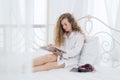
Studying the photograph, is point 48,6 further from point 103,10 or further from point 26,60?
point 26,60

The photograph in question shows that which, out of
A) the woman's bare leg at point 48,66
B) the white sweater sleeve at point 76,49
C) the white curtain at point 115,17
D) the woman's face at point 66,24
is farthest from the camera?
the white curtain at point 115,17

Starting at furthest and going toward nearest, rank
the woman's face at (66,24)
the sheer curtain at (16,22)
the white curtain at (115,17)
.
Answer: the white curtain at (115,17), the woman's face at (66,24), the sheer curtain at (16,22)

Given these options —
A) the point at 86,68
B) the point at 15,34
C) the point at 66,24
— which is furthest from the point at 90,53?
the point at 15,34

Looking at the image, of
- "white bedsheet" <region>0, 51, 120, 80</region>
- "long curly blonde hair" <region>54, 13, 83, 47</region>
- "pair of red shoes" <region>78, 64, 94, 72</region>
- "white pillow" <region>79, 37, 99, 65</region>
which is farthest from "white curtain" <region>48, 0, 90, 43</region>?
"pair of red shoes" <region>78, 64, 94, 72</region>

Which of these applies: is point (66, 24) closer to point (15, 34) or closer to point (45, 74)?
point (45, 74)

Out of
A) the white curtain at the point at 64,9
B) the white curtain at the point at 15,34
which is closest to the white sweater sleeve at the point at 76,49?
the white curtain at the point at 64,9

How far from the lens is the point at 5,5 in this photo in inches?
45.0

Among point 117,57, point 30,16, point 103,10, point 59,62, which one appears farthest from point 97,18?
point 30,16

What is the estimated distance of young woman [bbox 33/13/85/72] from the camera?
7.77 feet

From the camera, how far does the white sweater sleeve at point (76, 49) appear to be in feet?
8.07

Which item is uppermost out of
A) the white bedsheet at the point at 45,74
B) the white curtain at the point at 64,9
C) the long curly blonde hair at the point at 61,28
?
the white curtain at the point at 64,9

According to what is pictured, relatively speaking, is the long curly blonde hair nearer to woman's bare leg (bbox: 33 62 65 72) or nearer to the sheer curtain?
woman's bare leg (bbox: 33 62 65 72)

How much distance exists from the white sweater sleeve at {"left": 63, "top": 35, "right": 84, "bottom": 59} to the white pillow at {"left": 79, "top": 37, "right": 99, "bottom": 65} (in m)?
0.07

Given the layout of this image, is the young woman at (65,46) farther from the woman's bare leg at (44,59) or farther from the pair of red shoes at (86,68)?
the pair of red shoes at (86,68)
